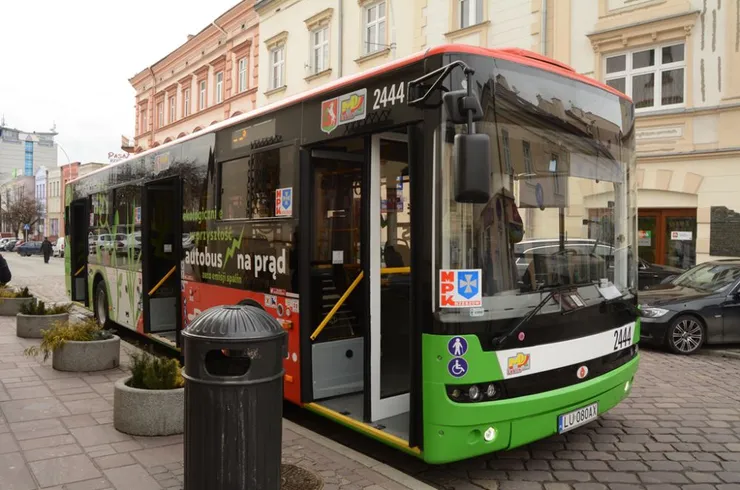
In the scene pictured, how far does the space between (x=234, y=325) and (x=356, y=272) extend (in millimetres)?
2100

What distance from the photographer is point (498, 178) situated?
167 inches

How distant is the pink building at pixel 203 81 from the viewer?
29312mm

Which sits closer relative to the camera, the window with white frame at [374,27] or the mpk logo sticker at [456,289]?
the mpk logo sticker at [456,289]

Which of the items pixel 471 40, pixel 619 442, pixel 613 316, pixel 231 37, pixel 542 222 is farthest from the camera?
pixel 231 37

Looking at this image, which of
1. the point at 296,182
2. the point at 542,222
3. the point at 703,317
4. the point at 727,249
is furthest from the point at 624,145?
the point at 727,249

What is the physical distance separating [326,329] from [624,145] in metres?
2.90

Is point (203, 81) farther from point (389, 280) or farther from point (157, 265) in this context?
point (389, 280)

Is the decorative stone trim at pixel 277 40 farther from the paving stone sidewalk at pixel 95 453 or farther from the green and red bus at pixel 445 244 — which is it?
the paving stone sidewalk at pixel 95 453

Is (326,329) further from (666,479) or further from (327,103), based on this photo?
(666,479)

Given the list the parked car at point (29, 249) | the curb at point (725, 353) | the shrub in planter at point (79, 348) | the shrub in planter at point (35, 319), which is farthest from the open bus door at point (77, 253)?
the parked car at point (29, 249)

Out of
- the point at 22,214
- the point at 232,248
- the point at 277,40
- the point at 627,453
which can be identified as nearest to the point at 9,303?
the point at 232,248

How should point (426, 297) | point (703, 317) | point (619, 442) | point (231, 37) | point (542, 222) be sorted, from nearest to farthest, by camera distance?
point (426, 297) → point (542, 222) → point (619, 442) → point (703, 317) → point (231, 37)

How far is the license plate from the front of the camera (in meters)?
4.52

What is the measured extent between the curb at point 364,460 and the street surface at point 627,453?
0.69 feet
